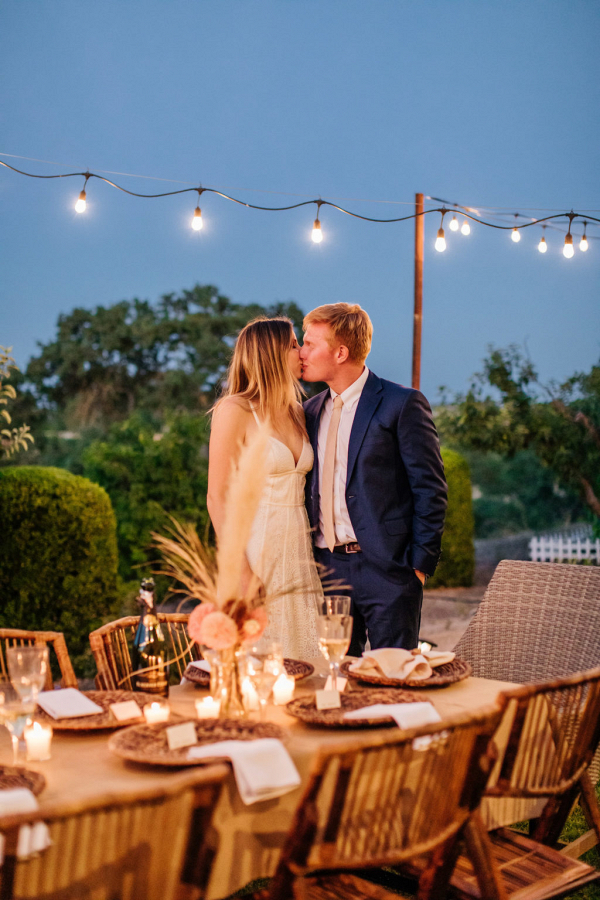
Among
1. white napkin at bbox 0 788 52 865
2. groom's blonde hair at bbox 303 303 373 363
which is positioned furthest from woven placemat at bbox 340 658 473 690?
groom's blonde hair at bbox 303 303 373 363

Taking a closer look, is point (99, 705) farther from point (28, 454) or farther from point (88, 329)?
point (88, 329)

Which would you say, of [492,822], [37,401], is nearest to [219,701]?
[492,822]

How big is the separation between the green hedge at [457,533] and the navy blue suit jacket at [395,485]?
22.7 ft

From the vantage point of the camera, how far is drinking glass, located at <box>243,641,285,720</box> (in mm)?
1794

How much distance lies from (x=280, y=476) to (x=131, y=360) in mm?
11424

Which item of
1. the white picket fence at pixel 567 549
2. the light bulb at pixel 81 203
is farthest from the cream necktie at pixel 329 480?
the white picket fence at pixel 567 549

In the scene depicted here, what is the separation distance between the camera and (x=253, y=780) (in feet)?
4.43

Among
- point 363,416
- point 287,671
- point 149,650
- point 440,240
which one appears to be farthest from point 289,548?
point 440,240

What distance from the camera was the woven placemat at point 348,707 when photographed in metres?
1.71

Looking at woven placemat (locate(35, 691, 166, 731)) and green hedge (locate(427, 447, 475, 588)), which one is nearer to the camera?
woven placemat (locate(35, 691, 166, 731))

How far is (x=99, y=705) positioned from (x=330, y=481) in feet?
4.73

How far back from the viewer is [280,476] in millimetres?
3066

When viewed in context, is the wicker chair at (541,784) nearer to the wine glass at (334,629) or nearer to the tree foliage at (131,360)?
the wine glass at (334,629)

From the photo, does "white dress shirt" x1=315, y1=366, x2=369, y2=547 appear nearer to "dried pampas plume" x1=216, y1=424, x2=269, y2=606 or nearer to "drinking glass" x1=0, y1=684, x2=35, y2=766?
"dried pampas plume" x1=216, y1=424, x2=269, y2=606
